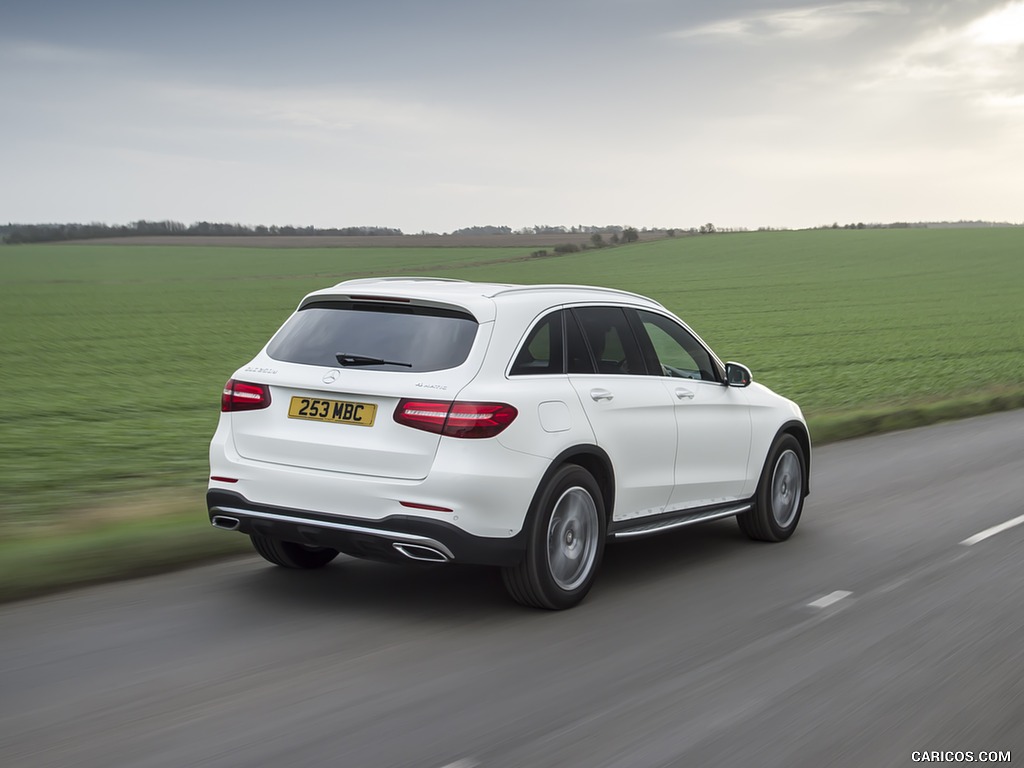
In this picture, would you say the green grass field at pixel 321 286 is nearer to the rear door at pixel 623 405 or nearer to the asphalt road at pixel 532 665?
the asphalt road at pixel 532 665

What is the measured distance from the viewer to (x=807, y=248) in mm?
84875

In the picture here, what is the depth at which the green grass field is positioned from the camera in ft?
44.8

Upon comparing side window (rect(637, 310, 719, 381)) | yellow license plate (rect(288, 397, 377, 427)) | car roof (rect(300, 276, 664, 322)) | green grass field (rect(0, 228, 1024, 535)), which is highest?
car roof (rect(300, 276, 664, 322))

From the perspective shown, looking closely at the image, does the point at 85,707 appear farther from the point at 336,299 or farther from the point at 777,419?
the point at 777,419

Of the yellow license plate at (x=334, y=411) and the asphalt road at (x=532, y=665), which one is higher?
the yellow license plate at (x=334, y=411)

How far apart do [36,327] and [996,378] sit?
28.1 m

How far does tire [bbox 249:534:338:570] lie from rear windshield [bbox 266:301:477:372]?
1.20 metres

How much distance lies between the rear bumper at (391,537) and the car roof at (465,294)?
1.12 metres

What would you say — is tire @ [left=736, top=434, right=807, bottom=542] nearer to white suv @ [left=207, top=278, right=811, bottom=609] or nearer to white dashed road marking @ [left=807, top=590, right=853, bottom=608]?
white suv @ [left=207, top=278, right=811, bottom=609]

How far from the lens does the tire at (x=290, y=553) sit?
23.2ft

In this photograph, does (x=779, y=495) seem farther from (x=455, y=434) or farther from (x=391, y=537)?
(x=391, y=537)

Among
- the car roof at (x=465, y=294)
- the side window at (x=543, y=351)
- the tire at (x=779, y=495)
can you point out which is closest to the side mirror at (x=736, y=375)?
the tire at (x=779, y=495)

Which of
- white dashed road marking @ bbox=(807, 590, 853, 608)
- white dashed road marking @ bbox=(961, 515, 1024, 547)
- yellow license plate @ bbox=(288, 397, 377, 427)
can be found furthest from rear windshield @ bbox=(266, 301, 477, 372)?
white dashed road marking @ bbox=(961, 515, 1024, 547)

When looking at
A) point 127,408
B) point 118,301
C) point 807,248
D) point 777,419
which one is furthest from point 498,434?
point 807,248
